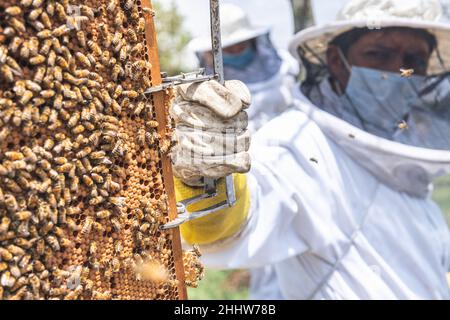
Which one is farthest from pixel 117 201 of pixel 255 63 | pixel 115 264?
pixel 255 63

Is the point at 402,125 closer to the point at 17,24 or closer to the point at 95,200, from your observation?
the point at 95,200

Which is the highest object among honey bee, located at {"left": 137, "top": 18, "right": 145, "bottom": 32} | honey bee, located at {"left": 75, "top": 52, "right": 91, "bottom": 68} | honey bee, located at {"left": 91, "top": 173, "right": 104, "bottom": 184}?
honey bee, located at {"left": 137, "top": 18, "right": 145, "bottom": 32}

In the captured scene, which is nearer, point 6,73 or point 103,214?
point 6,73

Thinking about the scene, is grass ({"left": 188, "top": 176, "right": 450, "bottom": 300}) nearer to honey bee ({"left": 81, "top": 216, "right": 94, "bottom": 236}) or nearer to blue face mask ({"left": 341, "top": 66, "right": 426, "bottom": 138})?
blue face mask ({"left": 341, "top": 66, "right": 426, "bottom": 138})

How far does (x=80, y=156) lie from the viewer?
139 centimetres

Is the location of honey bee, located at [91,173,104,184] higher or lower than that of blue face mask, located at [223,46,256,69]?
higher

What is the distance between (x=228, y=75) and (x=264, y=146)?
10.7 ft

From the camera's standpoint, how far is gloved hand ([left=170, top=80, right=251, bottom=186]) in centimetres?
168

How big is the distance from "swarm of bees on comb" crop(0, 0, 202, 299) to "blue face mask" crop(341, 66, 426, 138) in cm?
143

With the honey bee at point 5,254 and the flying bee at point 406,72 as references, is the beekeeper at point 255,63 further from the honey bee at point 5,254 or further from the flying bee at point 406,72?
the honey bee at point 5,254

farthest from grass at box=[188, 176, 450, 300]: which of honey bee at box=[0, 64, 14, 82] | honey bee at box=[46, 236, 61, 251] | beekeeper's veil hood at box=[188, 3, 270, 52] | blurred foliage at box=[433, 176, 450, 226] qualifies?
honey bee at box=[0, 64, 14, 82]

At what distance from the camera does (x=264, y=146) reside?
2.57 meters

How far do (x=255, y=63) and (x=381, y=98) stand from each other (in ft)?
10.4

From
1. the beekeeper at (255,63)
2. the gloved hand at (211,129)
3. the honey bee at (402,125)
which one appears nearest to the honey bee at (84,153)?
the gloved hand at (211,129)
